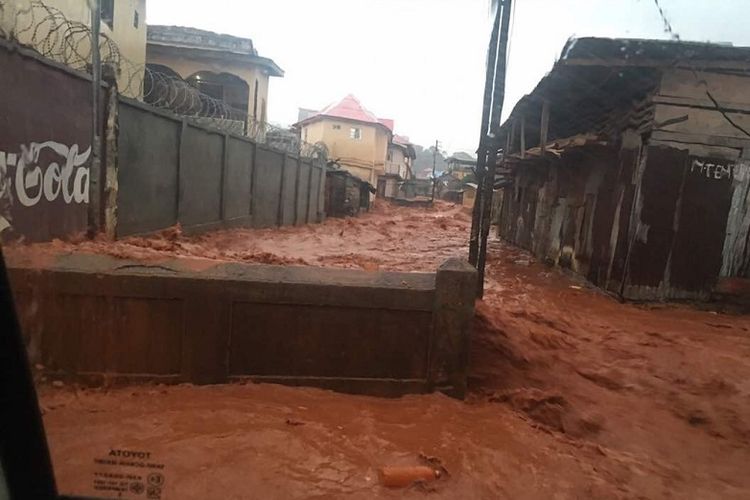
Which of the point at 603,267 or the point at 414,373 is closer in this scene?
the point at 414,373

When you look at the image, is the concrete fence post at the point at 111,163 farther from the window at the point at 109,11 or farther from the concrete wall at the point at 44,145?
the window at the point at 109,11

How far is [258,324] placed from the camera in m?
4.18

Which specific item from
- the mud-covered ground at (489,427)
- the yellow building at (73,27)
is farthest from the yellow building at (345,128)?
the mud-covered ground at (489,427)

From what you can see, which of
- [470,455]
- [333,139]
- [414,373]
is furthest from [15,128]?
[333,139]

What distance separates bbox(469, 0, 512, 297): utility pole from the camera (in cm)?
591

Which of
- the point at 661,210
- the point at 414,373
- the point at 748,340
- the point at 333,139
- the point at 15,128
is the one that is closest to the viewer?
the point at 414,373

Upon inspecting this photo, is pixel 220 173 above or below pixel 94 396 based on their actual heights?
above

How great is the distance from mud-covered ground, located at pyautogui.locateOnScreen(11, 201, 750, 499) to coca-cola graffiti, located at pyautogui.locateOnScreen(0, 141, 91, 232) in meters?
0.72

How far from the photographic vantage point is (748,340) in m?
6.63

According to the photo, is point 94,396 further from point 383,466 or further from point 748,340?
point 748,340

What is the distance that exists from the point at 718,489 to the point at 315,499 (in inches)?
105

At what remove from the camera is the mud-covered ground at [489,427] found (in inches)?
110

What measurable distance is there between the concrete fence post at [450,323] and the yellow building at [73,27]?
3575mm

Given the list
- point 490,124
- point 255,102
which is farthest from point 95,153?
point 255,102
